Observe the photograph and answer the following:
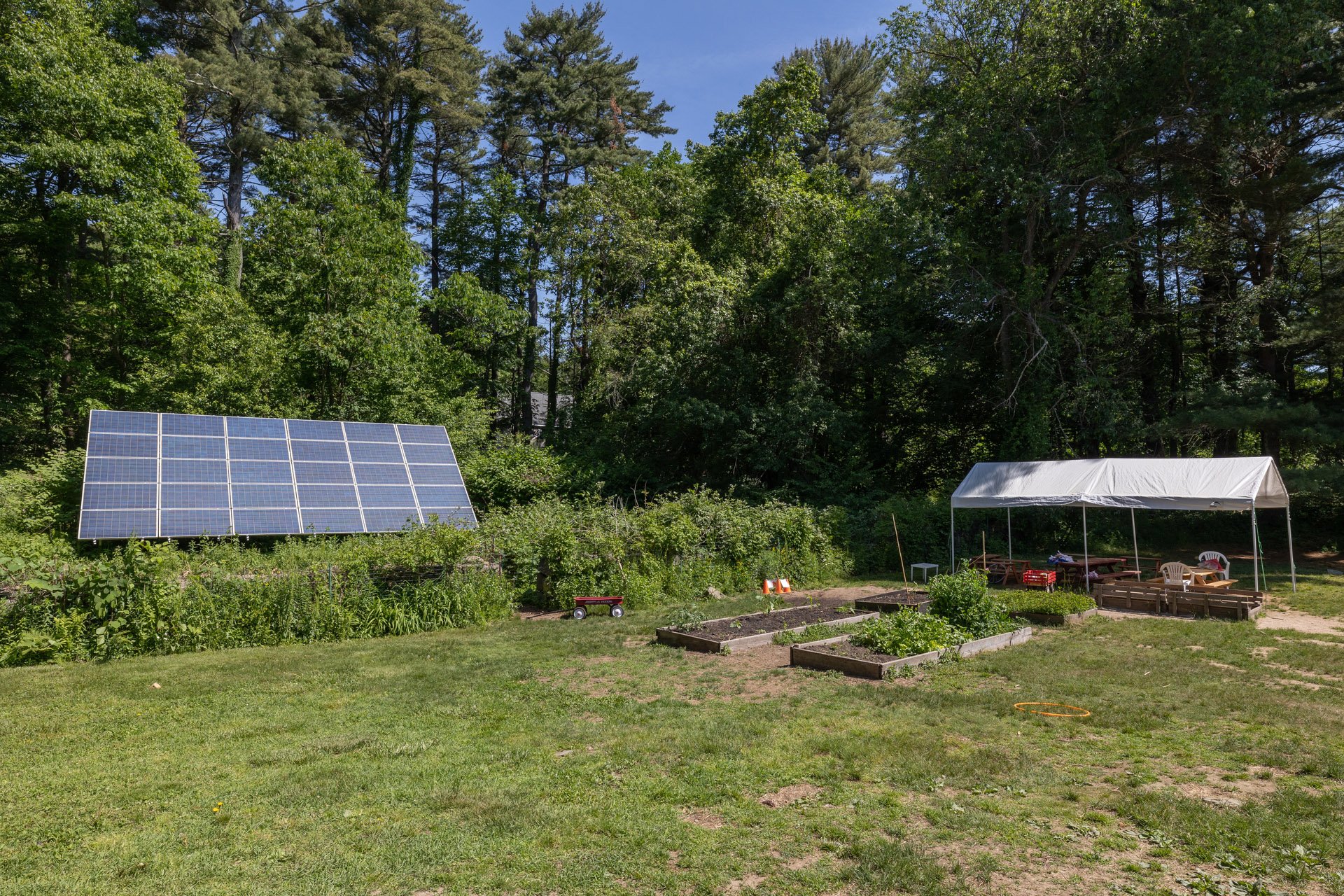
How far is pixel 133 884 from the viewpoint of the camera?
403 cm

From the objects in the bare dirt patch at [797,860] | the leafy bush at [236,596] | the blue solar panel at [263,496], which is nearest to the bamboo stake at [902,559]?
the leafy bush at [236,596]

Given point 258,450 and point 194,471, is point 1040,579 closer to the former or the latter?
point 258,450

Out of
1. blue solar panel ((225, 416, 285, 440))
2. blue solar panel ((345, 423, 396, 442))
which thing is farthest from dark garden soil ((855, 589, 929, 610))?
blue solar panel ((225, 416, 285, 440))

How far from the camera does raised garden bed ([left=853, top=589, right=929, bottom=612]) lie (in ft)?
41.1

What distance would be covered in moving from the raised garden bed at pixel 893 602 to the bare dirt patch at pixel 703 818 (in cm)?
779


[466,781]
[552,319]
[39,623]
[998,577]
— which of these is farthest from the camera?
[552,319]

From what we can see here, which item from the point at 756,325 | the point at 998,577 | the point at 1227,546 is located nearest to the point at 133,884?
the point at 998,577

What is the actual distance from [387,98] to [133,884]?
111 ft

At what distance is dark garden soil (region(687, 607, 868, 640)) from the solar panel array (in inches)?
225

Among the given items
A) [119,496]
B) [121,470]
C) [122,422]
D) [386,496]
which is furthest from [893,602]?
[122,422]

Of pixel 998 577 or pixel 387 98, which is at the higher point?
pixel 387 98

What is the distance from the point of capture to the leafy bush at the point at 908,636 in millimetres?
9234

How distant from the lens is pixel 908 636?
9344mm

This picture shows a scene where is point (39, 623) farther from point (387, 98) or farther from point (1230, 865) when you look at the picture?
point (387, 98)
